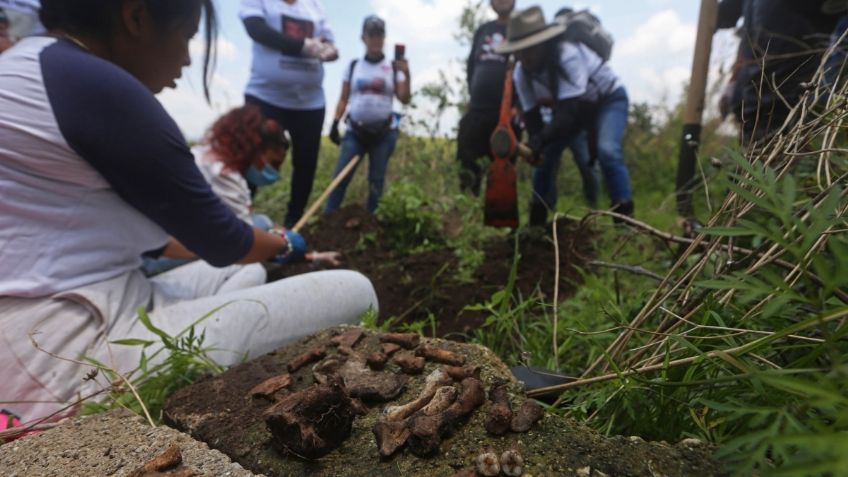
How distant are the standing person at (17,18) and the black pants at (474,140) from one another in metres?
3.25

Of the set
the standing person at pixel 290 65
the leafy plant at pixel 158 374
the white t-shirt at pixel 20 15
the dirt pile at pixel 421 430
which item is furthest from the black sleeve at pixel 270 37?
the dirt pile at pixel 421 430

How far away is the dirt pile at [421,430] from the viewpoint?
804 millimetres

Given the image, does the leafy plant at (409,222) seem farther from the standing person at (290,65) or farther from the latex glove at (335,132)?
the latex glove at (335,132)

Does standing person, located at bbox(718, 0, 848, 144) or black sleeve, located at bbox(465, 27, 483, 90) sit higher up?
black sleeve, located at bbox(465, 27, 483, 90)

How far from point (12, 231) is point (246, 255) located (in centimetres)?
73

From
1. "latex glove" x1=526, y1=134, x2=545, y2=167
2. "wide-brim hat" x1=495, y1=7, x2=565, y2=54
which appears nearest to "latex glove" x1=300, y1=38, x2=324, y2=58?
"wide-brim hat" x1=495, y1=7, x2=565, y2=54

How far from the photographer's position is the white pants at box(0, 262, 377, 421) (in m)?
1.33

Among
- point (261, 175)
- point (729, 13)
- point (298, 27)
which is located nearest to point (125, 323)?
Answer: point (261, 175)

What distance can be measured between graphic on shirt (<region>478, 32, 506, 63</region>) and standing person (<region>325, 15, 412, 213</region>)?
836 mm

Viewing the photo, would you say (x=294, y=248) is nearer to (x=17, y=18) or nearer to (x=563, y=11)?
(x=17, y=18)

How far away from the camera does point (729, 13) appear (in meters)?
2.90

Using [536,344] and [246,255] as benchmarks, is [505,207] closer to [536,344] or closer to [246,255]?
[536,344]

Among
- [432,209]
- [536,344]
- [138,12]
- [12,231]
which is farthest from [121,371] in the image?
[432,209]

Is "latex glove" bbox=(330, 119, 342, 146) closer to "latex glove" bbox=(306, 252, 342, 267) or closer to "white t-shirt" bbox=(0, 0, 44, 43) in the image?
"latex glove" bbox=(306, 252, 342, 267)
